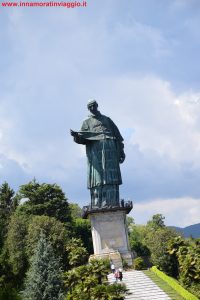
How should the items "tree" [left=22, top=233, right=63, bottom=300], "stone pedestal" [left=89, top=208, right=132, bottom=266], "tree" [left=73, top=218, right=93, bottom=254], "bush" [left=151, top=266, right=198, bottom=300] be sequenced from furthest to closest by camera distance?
"tree" [left=73, top=218, right=93, bottom=254], "stone pedestal" [left=89, top=208, right=132, bottom=266], "tree" [left=22, top=233, right=63, bottom=300], "bush" [left=151, top=266, right=198, bottom=300]

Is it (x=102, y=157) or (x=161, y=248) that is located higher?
(x=102, y=157)

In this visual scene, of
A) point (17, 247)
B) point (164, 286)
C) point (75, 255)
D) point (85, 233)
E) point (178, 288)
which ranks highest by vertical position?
point (85, 233)

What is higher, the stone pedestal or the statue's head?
the statue's head

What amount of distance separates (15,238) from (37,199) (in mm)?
8952

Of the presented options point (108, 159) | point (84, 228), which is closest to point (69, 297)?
point (108, 159)

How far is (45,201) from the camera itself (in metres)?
51.6

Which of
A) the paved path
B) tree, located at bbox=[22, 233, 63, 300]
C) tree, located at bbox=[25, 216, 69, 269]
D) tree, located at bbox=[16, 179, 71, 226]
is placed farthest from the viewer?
tree, located at bbox=[16, 179, 71, 226]

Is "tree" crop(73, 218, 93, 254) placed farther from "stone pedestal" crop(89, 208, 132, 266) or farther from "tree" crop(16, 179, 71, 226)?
"stone pedestal" crop(89, 208, 132, 266)

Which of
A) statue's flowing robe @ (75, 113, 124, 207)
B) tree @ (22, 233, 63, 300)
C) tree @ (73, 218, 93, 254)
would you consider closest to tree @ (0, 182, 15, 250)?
tree @ (73, 218, 93, 254)

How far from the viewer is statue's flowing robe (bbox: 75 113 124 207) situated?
42.8m

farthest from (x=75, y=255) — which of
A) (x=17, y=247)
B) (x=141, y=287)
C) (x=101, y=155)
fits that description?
(x=101, y=155)

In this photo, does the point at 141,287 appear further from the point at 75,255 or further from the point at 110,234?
the point at 110,234

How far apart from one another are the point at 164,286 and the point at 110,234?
1085 cm

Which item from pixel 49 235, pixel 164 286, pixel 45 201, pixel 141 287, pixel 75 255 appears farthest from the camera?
pixel 45 201
